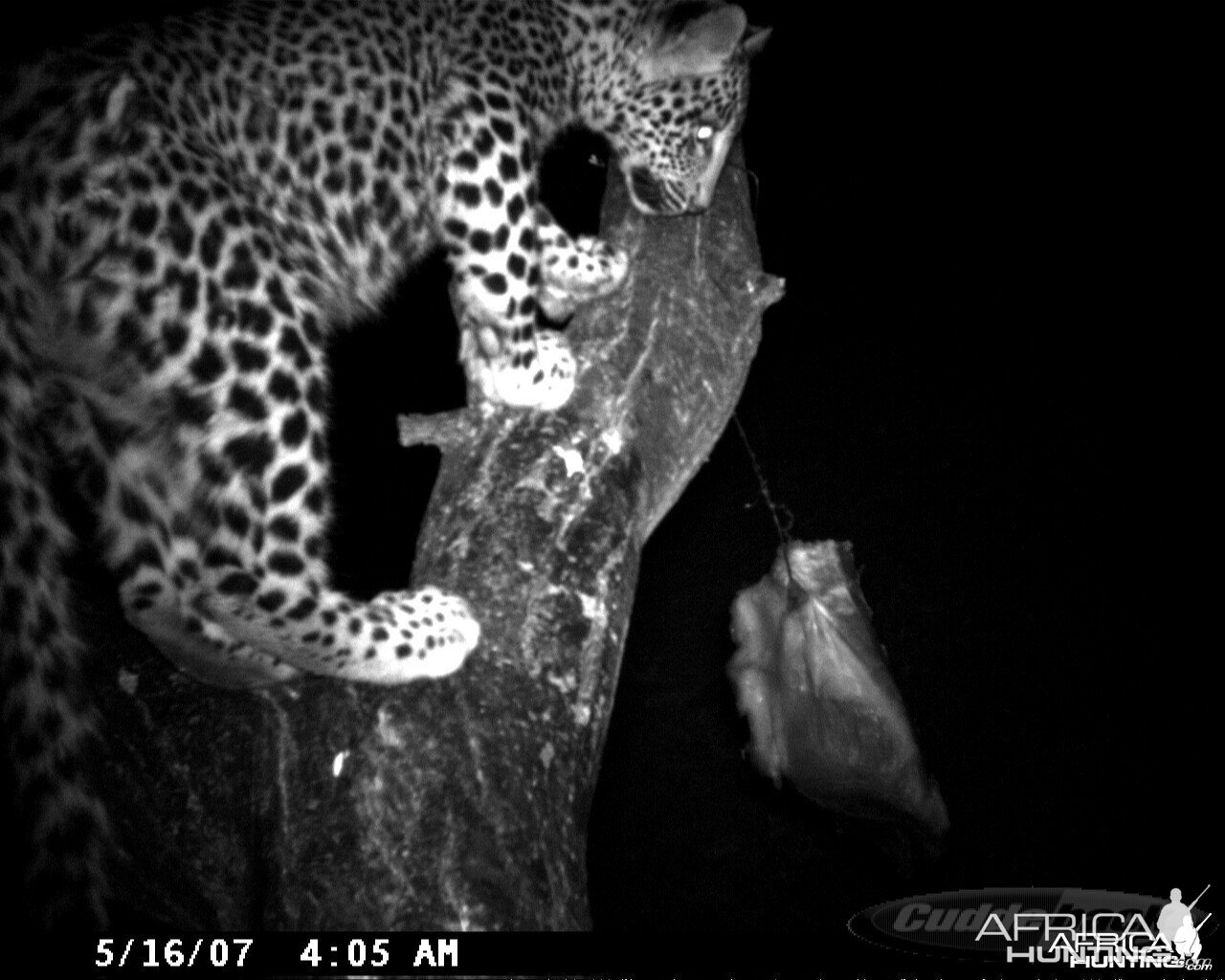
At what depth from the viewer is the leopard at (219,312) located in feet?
6.73

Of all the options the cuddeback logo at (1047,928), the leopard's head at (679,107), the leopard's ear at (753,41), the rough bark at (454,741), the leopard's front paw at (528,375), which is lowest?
the cuddeback logo at (1047,928)

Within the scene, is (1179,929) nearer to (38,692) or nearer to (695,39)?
(38,692)

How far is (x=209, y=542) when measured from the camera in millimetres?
2439

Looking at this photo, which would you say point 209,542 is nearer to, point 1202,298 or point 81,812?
point 81,812

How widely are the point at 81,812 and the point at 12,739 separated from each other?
21 centimetres

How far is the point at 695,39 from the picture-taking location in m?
3.69

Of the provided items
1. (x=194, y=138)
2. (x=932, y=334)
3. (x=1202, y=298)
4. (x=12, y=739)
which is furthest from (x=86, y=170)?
(x=1202, y=298)

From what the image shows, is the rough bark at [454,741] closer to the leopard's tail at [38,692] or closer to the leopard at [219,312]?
the leopard at [219,312]

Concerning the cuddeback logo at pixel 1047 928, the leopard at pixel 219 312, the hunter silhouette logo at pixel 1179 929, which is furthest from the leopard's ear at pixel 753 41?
the hunter silhouette logo at pixel 1179 929

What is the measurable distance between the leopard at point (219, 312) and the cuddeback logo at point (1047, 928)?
1.83 metres

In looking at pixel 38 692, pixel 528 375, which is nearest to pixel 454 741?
pixel 38 692

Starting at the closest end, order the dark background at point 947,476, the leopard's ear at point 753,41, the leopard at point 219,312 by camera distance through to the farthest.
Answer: the leopard at point 219,312 < the leopard's ear at point 753,41 < the dark background at point 947,476

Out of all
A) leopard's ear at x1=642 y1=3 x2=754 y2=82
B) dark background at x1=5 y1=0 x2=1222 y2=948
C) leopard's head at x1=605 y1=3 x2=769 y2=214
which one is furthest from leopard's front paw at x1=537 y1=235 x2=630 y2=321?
dark background at x1=5 y1=0 x2=1222 y2=948

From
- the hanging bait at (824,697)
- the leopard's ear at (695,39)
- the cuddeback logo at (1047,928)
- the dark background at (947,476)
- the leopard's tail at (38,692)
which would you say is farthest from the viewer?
the dark background at (947,476)
